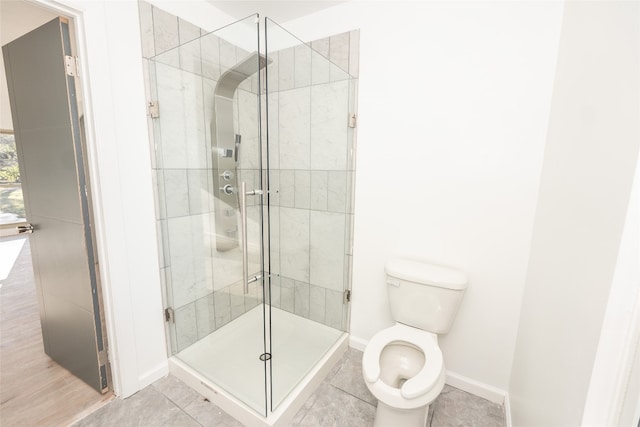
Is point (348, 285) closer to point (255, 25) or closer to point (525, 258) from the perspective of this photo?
point (525, 258)

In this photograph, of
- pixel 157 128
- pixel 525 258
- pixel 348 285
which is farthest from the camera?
pixel 348 285

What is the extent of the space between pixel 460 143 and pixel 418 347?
1155mm

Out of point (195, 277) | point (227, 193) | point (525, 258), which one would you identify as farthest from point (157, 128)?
point (525, 258)

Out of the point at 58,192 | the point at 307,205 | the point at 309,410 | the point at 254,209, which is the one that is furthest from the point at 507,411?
the point at 58,192

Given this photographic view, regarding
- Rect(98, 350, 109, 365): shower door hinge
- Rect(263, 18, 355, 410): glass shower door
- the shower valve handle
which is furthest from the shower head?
Rect(98, 350, 109, 365): shower door hinge

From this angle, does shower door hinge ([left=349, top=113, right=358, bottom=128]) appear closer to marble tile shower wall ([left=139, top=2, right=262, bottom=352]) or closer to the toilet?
marble tile shower wall ([left=139, top=2, right=262, bottom=352])

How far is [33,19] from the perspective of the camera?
201 cm

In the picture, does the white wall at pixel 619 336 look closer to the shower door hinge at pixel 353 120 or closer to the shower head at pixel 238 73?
the shower head at pixel 238 73

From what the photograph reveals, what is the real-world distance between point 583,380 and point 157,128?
2.09 metres

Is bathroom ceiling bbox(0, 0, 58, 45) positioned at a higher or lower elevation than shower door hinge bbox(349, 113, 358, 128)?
higher

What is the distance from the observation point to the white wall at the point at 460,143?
1.42 meters

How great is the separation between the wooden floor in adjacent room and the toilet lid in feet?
4.98

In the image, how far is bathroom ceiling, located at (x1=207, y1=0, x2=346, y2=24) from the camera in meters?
1.85

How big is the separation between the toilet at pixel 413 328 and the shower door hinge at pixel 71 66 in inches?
75.9
